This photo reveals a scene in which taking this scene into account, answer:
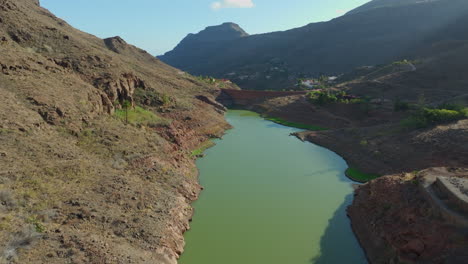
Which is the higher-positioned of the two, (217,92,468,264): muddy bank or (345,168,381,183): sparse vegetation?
(217,92,468,264): muddy bank

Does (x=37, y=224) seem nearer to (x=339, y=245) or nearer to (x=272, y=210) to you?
(x=272, y=210)

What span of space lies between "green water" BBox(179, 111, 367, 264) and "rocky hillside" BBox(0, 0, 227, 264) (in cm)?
221

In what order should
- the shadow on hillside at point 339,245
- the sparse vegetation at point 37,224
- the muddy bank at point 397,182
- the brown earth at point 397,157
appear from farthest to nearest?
the shadow on hillside at point 339,245, the brown earth at point 397,157, the muddy bank at point 397,182, the sparse vegetation at point 37,224

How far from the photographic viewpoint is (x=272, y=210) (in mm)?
25938

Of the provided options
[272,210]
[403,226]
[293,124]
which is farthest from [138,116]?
[293,124]

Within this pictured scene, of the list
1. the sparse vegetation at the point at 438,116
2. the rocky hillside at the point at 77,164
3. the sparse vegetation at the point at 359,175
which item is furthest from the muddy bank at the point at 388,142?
the rocky hillside at the point at 77,164

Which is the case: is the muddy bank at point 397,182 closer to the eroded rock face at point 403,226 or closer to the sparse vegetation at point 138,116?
the eroded rock face at point 403,226

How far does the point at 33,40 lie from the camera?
4169 centimetres

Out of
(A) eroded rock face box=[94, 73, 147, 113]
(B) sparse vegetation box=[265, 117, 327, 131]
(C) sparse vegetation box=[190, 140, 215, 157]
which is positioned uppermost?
(A) eroded rock face box=[94, 73, 147, 113]

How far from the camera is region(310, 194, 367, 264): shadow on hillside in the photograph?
65.1 ft

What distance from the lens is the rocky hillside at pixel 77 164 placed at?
16.2 m

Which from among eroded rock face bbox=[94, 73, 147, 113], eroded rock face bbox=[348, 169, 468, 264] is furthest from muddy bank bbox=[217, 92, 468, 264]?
eroded rock face bbox=[94, 73, 147, 113]

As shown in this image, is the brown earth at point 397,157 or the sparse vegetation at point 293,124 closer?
the brown earth at point 397,157

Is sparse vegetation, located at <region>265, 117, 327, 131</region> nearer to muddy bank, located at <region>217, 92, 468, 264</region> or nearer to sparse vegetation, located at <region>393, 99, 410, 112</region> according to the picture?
muddy bank, located at <region>217, 92, 468, 264</region>
